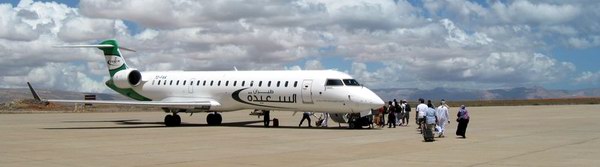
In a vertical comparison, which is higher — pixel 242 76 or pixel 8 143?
pixel 242 76

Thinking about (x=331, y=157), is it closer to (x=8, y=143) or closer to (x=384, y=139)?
(x=384, y=139)

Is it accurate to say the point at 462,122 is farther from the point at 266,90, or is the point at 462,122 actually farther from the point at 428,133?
the point at 266,90

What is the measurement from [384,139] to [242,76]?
12.3 meters

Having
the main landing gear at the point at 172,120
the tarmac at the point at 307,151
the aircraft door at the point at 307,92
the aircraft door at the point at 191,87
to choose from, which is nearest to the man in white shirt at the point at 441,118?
the tarmac at the point at 307,151

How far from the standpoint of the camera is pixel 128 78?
1475 inches

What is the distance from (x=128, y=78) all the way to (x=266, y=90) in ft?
33.5

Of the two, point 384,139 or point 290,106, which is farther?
point 290,106

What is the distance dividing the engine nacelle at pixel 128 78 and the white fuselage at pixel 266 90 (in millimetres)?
541

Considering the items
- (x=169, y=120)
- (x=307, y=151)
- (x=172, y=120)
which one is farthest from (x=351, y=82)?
(x=307, y=151)

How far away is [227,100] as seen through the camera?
32.7 metres

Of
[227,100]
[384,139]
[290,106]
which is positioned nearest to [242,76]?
[227,100]

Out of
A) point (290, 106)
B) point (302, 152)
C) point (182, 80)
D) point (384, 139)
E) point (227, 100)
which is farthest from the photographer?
point (182, 80)

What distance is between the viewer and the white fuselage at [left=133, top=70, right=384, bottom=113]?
28.3 m

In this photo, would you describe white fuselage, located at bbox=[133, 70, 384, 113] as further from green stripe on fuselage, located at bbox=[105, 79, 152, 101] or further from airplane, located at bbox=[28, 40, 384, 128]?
green stripe on fuselage, located at bbox=[105, 79, 152, 101]
